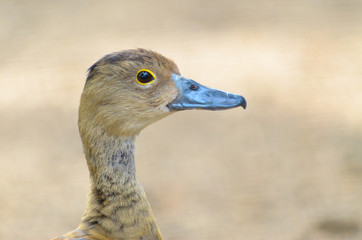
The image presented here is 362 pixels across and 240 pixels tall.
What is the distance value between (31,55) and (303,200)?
397cm

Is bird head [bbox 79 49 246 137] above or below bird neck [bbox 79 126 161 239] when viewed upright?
above

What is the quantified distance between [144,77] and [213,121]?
3020 mm

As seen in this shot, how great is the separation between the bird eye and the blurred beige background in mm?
2042

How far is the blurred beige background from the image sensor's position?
4852 millimetres

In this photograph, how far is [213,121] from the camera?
5914 millimetres

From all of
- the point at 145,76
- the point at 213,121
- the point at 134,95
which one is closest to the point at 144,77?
the point at 145,76

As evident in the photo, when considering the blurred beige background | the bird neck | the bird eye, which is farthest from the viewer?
the blurred beige background

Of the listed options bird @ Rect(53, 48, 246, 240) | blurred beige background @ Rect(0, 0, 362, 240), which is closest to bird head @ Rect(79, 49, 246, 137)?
bird @ Rect(53, 48, 246, 240)

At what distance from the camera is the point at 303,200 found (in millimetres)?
4949

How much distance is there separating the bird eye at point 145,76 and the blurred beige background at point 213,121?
2042 millimetres

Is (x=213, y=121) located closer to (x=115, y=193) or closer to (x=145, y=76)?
(x=145, y=76)

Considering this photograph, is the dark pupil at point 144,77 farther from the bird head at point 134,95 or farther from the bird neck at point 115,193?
the bird neck at point 115,193

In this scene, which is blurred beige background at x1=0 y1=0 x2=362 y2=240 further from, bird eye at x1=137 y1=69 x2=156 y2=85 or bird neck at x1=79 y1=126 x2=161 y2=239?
bird eye at x1=137 y1=69 x2=156 y2=85

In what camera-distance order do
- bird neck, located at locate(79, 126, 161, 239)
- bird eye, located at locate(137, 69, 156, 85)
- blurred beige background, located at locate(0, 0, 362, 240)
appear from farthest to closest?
blurred beige background, located at locate(0, 0, 362, 240)
bird eye, located at locate(137, 69, 156, 85)
bird neck, located at locate(79, 126, 161, 239)
